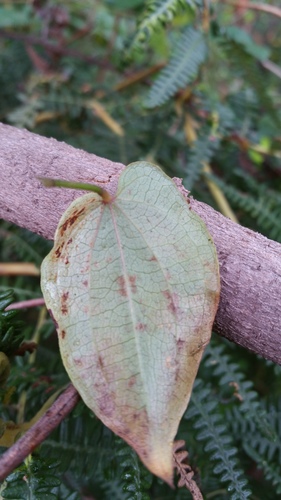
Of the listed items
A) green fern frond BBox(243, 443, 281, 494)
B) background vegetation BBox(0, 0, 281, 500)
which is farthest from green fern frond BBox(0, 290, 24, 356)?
green fern frond BBox(243, 443, 281, 494)

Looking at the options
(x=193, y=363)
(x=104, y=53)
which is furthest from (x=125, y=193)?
(x=104, y=53)

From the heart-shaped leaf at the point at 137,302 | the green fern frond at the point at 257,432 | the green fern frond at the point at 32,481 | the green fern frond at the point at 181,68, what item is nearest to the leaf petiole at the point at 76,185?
the heart-shaped leaf at the point at 137,302

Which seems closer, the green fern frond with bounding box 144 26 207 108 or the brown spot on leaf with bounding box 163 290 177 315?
the brown spot on leaf with bounding box 163 290 177 315

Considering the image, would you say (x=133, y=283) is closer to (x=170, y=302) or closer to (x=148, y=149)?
(x=170, y=302)

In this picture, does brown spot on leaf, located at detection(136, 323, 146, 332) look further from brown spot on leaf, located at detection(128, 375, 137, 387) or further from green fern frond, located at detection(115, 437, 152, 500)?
green fern frond, located at detection(115, 437, 152, 500)

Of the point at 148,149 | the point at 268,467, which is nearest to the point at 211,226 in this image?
the point at 268,467

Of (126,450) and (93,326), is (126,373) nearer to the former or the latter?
(93,326)
